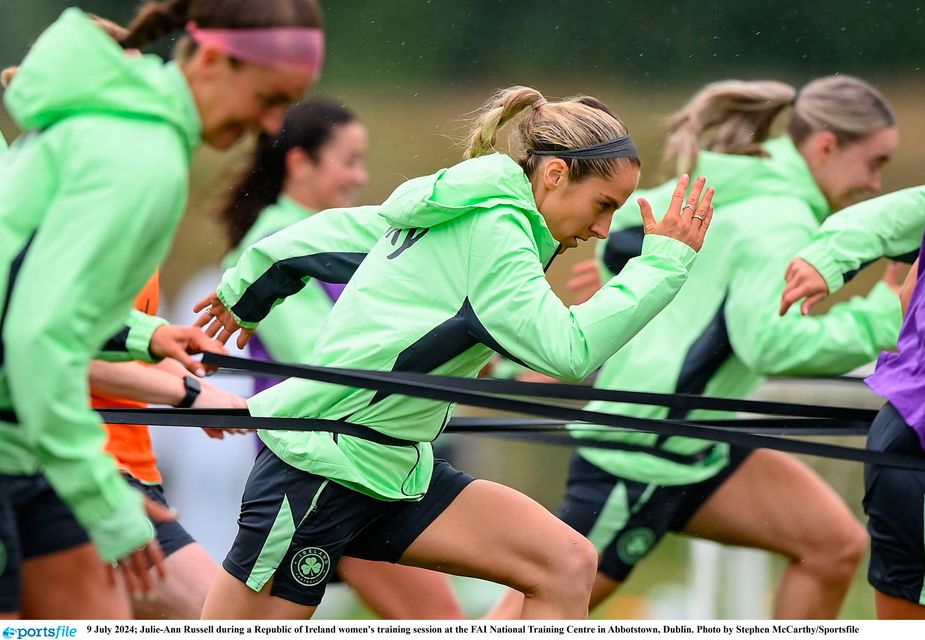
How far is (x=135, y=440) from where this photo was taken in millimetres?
3664

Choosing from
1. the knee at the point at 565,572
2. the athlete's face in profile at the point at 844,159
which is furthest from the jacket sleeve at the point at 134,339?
the athlete's face in profile at the point at 844,159

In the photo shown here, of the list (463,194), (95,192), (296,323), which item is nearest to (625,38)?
(296,323)

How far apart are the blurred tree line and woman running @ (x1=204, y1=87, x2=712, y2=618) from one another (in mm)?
8387

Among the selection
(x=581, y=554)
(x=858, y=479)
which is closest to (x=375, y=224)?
(x=581, y=554)

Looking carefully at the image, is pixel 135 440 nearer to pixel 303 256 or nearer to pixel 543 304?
pixel 303 256

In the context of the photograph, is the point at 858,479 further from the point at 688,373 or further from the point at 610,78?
the point at 610,78

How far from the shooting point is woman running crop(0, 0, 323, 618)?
211cm

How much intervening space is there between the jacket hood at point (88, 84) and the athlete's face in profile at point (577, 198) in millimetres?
966

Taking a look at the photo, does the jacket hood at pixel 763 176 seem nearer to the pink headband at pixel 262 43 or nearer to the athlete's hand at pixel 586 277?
the athlete's hand at pixel 586 277

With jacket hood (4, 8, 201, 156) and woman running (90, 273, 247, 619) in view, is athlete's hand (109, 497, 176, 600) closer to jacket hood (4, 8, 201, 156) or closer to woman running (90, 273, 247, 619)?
jacket hood (4, 8, 201, 156)

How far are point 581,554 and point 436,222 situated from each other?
77cm

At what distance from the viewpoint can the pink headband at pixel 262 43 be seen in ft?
7.45

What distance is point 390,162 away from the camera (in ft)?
32.2

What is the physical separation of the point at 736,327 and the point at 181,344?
2041mm
